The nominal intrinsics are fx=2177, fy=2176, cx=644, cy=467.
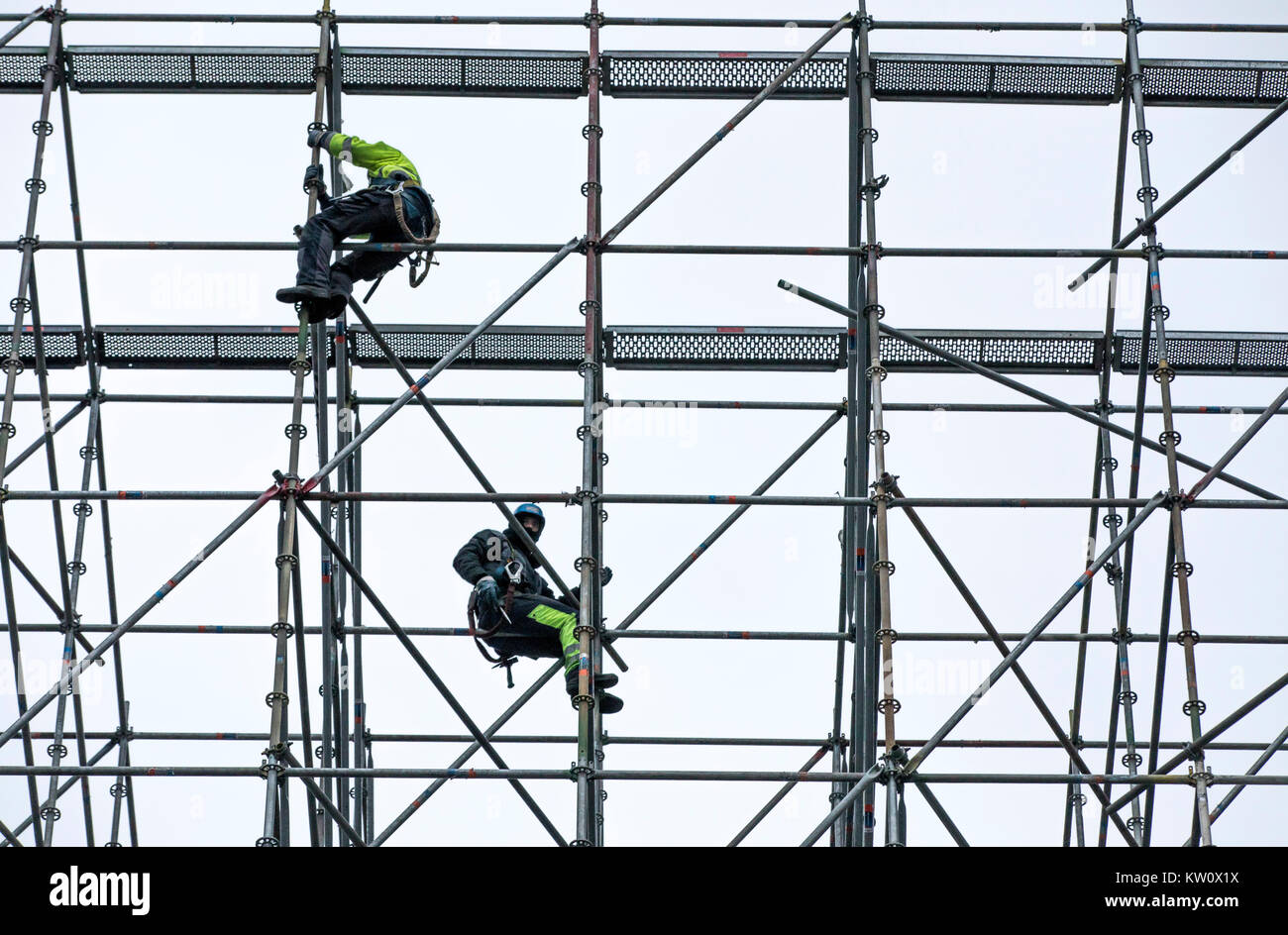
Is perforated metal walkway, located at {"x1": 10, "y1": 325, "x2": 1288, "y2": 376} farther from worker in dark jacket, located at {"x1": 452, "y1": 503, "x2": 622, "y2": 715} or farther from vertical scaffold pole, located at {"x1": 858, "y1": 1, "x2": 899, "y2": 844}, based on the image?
worker in dark jacket, located at {"x1": 452, "y1": 503, "x2": 622, "y2": 715}

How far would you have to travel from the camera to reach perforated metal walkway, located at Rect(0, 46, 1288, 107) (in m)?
16.1

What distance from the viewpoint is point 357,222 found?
13578mm

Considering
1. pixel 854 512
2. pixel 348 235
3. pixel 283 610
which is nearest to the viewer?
pixel 283 610

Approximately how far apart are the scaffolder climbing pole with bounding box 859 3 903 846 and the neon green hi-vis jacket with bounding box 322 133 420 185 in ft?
9.82

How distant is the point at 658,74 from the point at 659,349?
6.72 feet

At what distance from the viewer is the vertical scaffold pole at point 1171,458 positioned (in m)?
12.2

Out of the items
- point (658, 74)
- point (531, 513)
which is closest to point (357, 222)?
point (531, 513)

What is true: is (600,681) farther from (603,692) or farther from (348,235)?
(348,235)

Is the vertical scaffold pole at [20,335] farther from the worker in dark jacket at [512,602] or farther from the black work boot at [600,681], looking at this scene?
the black work boot at [600,681]

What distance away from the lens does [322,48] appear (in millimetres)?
14750
